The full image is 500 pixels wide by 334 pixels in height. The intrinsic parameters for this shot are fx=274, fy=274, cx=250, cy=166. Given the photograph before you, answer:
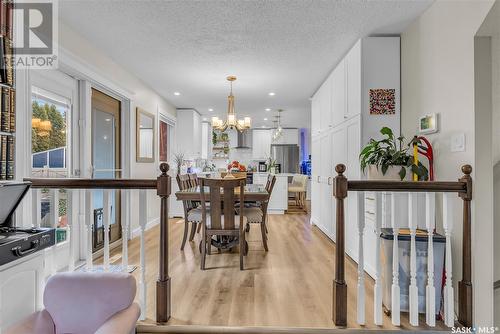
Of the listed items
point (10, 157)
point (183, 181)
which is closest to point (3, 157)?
point (10, 157)

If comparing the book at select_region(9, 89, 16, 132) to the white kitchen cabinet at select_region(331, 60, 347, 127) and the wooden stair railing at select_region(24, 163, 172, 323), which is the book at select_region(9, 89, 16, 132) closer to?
the wooden stair railing at select_region(24, 163, 172, 323)

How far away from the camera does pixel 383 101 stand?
112 inches

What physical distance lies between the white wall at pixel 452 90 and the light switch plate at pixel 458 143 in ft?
0.10

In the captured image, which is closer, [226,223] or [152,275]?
[152,275]

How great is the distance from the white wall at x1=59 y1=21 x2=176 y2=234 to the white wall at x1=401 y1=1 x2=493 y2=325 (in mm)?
3308

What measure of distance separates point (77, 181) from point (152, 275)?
1247 millimetres

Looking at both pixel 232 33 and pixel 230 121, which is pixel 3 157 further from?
pixel 230 121

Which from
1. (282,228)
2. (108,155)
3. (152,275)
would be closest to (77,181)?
(152,275)

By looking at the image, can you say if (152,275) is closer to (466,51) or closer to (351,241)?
(351,241)

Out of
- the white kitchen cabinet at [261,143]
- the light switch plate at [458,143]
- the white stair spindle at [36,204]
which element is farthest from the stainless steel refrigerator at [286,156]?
the white stair spindle at [36,204]

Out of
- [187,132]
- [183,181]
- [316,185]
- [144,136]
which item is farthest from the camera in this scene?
[187,132]

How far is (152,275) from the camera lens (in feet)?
8.75

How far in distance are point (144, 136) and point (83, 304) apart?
11.7ft

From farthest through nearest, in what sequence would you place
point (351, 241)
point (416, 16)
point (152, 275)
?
point (351, 241), point (152, 275), point (416, 16)
